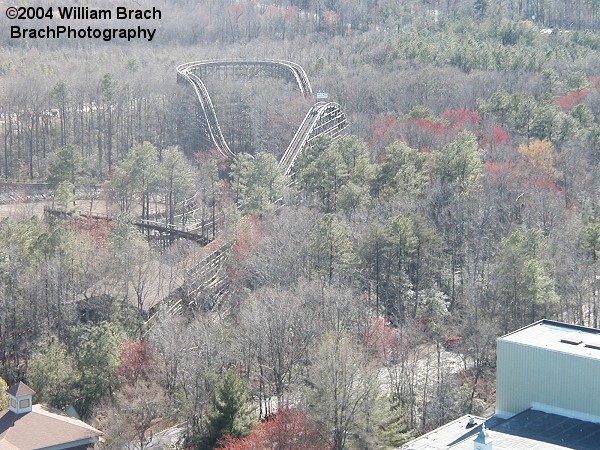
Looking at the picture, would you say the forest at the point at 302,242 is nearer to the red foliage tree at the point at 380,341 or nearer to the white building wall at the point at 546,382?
the red foliage tree at the point at 380,341

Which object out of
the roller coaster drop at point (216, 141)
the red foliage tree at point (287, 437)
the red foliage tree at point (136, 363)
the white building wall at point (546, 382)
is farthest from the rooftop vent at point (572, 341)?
the roller coaster drop at point (216, 141)

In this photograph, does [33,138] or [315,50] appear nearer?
[33,138]

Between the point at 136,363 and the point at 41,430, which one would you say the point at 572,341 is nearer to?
the point at 136,363

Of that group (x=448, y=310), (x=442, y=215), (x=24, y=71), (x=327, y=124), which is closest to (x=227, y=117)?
(x=327, y=124)

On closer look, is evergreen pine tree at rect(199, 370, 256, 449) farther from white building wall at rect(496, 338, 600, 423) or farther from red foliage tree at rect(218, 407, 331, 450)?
white building wall at rect(496, 338, 600, 423)

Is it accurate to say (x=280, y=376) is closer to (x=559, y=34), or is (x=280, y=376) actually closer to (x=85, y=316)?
(x=85, y=316)
